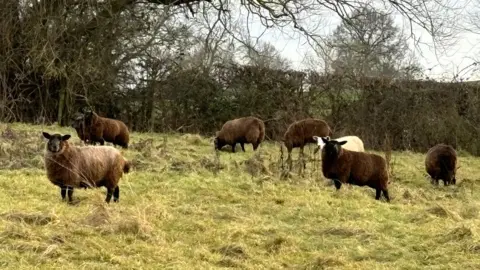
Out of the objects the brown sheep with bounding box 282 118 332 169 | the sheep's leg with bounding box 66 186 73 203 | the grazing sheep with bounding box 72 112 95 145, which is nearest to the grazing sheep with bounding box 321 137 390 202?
the sheep's leg with bounding box 66 186 73 203

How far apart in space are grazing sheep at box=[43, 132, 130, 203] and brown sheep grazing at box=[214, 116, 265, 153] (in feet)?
27.8

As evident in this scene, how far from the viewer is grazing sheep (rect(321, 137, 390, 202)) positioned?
1074 cm

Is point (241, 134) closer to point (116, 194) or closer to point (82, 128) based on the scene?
point (82, 128)

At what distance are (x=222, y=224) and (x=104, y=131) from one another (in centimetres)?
851

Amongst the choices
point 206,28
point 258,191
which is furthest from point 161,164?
point 206,28

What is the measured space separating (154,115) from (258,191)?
44.2ft

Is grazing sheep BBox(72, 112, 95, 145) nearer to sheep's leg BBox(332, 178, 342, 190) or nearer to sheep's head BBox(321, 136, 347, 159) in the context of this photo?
sheep's head BBox(321, 136, 347, 159)

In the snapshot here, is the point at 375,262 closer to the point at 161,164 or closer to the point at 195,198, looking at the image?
the point at 195,198

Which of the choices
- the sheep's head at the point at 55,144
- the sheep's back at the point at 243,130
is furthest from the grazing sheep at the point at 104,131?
the sheep's head at the point at 55,144

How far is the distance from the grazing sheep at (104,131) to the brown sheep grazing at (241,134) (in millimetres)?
2753

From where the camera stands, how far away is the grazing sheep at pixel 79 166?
26.9 ft

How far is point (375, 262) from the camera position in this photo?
6.03 m

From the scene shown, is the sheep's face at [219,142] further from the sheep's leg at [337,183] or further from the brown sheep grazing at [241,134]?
the sheep's leg at [337,183]

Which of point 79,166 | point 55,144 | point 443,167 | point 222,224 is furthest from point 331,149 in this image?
point 55,144
